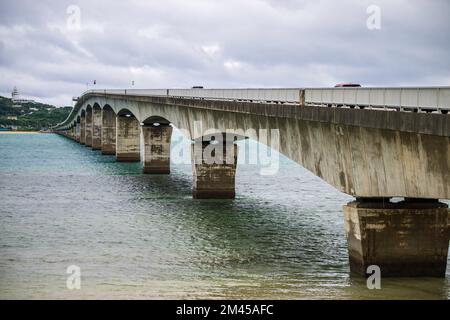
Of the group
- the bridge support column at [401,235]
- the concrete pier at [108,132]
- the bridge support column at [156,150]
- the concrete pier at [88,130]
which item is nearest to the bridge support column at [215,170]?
the bridge support column at [156,150]

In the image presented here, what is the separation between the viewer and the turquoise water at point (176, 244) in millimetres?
23406

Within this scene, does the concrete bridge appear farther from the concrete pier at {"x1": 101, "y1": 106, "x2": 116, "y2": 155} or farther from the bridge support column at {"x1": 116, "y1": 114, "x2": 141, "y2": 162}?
the concrete pier at {"x1": 101, "y1": 106, "x2": 116, "y2": 155}

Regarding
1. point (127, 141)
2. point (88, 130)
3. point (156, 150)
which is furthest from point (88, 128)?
point (156, 150)

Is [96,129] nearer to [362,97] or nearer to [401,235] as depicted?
[362,97]

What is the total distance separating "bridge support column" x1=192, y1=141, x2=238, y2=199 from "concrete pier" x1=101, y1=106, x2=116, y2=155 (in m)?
55.2

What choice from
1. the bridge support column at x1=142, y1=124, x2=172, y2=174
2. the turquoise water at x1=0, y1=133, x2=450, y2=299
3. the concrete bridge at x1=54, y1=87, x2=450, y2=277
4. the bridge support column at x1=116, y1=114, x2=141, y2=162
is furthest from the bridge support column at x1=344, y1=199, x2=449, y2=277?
the bridge support column at x1=116, y1=114, x2=141, y2=162

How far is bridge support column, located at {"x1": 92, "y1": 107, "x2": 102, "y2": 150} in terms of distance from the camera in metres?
116

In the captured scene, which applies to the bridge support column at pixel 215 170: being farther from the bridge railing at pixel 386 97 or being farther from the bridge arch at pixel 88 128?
the bridge arch at pixel 88 128

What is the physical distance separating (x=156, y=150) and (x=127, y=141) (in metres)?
18.5

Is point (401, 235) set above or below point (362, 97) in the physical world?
below

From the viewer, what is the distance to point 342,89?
26000 mm

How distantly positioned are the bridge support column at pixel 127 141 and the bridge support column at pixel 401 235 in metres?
65.1

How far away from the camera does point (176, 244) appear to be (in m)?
32.2
